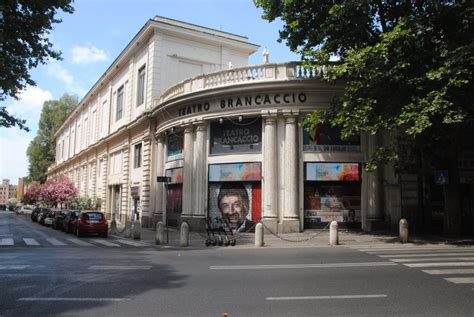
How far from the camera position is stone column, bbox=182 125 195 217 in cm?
2552

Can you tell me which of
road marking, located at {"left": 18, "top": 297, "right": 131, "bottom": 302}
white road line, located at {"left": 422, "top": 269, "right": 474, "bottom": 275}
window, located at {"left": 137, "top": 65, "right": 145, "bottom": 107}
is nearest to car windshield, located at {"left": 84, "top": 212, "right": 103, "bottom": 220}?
window, located at {"left": 137, "top": 65, "right": 145, "bottom": 107}

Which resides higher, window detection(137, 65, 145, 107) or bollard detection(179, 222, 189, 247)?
window detection(137, 65, 145, 107)

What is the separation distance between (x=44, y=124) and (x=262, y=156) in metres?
69.3

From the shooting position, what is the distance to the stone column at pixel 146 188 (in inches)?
1232

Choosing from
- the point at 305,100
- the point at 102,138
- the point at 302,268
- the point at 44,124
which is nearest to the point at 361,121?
the point at 305,100

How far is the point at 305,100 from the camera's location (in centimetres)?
2311

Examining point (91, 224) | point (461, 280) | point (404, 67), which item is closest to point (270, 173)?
point (404, 67)

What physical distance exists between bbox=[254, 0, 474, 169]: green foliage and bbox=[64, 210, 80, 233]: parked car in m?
16.1

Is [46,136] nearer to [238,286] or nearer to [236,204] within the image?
[236,204]

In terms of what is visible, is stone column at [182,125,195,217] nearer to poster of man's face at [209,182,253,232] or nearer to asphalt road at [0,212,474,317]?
poster of man's face at [209,182,253,232]

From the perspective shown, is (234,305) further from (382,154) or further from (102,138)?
(102,138)

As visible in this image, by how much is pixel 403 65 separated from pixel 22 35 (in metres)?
12.7

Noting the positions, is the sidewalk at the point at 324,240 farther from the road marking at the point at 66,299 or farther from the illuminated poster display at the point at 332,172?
the road marking at the point at 66,299

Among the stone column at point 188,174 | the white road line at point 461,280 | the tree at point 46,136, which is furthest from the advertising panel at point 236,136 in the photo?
the tree at point 46,136
